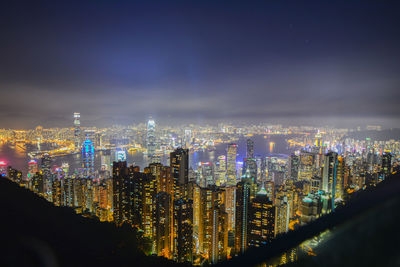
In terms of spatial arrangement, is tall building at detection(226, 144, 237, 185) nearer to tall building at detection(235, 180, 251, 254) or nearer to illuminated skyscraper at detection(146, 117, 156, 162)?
tall building at detection(235, 180, 251, 254)

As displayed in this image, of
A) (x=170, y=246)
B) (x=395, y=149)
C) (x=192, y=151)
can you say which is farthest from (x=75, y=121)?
(x=395, y=149)

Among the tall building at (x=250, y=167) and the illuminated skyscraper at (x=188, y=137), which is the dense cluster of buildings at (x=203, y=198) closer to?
the tall building at (x=250, y=167)

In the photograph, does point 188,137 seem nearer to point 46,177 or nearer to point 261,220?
point 46,177

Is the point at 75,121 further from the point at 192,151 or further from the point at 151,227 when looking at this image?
the point at 151,227

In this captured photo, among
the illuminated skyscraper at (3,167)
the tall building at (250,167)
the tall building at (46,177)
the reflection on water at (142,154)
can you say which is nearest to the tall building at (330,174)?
the tall building at (250,167)

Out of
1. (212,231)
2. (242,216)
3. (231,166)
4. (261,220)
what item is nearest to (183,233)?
(212,231)
